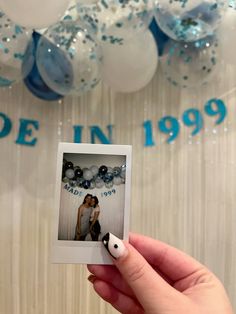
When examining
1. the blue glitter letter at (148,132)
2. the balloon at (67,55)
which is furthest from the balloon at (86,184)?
the blue glitter letter at (148,132)

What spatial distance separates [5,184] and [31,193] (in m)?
0.12

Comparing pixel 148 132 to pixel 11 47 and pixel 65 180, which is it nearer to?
pixel 11 47

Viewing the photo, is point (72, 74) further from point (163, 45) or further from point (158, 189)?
point (158, 189)

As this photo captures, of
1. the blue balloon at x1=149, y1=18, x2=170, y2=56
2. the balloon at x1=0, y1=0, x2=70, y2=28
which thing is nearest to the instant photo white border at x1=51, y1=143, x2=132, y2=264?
the balloon at x1=0, y1=0, x2=70, y2=28

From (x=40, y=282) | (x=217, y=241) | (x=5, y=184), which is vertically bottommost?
(x=40, y=282)

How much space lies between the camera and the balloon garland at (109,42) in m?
1.38

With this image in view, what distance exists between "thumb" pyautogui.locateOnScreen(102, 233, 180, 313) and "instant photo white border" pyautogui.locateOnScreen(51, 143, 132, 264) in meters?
0.07

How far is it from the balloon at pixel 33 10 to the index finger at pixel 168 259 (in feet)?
2.55

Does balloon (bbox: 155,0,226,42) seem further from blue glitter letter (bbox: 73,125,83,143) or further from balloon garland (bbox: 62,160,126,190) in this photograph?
balloon garland (bbox: 62,160,126,190)

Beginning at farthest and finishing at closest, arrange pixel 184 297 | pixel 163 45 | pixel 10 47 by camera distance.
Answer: pixel 163 45 → pixel 10 47 → pixel 184 297

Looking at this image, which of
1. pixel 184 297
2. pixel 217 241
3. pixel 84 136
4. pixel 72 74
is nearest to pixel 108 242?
pixel 184 297

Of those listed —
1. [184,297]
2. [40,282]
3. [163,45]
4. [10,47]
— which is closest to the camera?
[184,297]

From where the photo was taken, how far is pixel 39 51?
1455mm

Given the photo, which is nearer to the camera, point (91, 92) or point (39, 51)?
point (39, 51)
